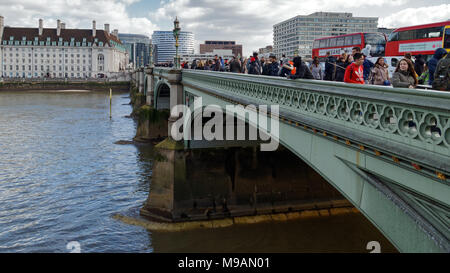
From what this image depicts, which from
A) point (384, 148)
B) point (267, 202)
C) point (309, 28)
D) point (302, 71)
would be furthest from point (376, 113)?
point (309, 28)

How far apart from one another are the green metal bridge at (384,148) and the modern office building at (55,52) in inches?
5042

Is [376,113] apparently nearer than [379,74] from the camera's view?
Yes

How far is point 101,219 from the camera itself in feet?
56.6

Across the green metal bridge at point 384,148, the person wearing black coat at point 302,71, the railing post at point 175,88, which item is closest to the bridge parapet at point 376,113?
the green metal bridge at point 384,148

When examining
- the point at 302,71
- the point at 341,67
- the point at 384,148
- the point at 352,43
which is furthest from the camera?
the point at 352,43

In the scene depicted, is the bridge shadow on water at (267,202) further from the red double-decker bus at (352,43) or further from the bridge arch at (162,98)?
the bridge arch at (162,98)

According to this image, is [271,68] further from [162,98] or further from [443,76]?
[162,98]

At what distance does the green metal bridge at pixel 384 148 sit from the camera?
4.43 m

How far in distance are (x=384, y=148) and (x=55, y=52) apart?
14009 centimetres

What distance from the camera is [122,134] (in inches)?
1545

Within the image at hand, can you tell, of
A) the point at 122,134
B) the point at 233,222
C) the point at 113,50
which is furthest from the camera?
the point at 113,50
